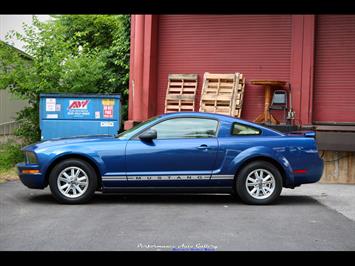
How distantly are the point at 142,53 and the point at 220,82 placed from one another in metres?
2.21

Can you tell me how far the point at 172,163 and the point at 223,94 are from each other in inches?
238

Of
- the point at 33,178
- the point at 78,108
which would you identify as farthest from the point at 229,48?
the point at 33,178

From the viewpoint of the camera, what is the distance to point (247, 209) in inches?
300

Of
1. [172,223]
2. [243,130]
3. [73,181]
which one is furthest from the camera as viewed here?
[243,130]

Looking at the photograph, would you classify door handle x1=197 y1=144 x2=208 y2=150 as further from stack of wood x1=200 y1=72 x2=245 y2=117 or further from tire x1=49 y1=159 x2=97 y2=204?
stack of wood x1=200 y1=72 x2=245 y2=117

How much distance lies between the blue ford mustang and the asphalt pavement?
0.97 ft

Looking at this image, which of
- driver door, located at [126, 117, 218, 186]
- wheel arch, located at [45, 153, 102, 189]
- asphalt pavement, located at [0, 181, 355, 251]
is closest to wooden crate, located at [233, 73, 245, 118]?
asphalt pavement, located at [0, 181, 355, 251]

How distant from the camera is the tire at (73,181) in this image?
7809 millimetres

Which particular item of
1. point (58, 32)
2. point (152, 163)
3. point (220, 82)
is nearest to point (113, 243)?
point (152, 163)

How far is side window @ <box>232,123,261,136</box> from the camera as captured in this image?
8.21 m

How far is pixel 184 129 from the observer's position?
8164mm

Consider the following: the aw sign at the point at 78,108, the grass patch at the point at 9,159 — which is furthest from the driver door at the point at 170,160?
the aw sign at the point at 78,108

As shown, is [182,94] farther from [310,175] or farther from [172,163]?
[310,175]

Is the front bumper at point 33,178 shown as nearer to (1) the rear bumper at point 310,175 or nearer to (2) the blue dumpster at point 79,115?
(1) the rear bumper at point 310,175
